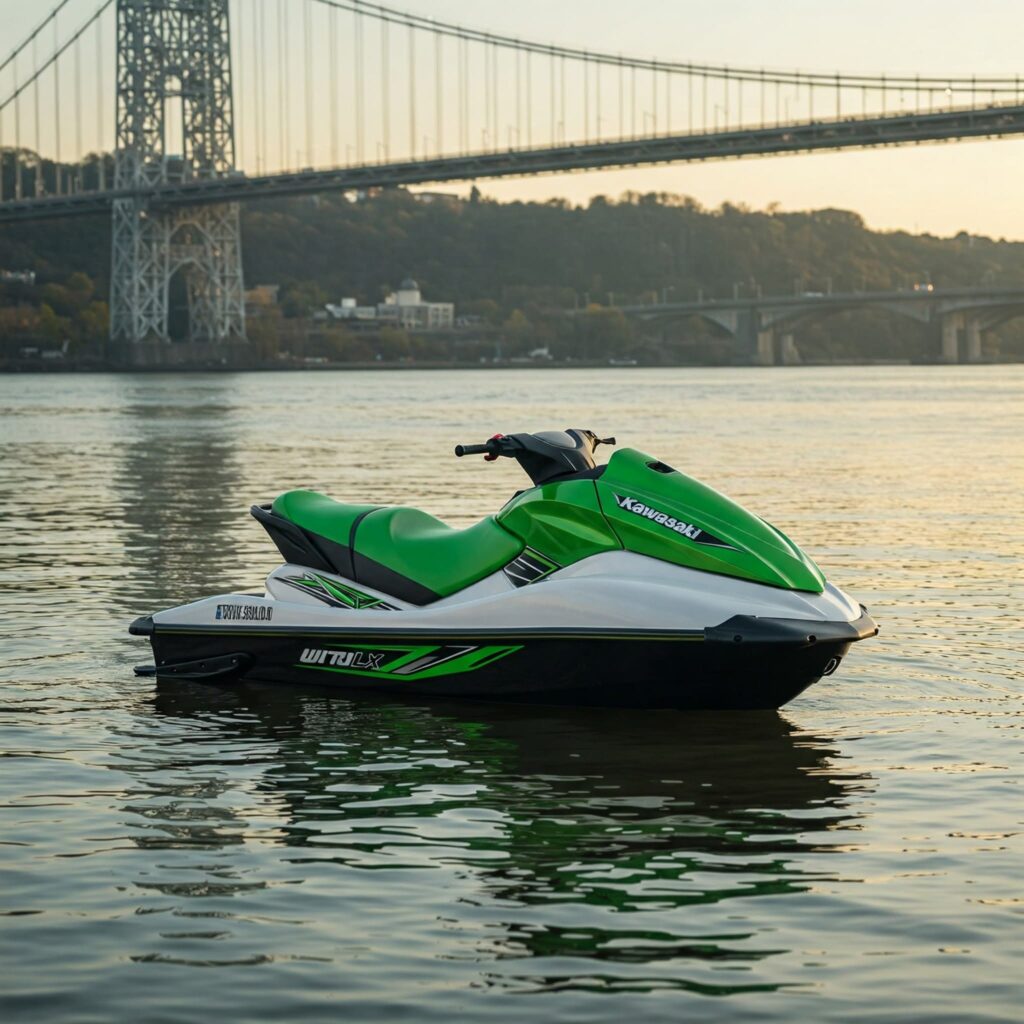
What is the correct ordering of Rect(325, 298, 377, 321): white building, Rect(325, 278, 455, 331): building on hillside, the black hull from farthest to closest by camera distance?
Rect(325, 298, 377, 321): white building < Rect(325, 278, 455, 331): building on hillside < the black hull

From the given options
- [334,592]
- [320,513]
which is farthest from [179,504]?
[334,592]

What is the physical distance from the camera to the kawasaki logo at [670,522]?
21.3 feet

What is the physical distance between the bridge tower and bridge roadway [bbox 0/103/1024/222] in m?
6.45

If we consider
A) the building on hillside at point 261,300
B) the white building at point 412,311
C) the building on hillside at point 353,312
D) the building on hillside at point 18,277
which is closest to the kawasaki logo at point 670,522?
the building on hillside at point 18,277

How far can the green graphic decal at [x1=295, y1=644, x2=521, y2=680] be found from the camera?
6938mm

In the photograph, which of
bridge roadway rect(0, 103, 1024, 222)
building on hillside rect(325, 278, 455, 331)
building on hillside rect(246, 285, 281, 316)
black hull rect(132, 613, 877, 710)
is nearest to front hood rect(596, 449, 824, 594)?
black hull rect(132, 613, 877, 710)

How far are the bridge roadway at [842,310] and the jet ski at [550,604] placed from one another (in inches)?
3875

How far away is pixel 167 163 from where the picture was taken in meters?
94.7

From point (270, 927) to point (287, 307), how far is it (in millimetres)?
131902

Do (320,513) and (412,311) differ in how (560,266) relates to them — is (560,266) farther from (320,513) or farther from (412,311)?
(320,513)

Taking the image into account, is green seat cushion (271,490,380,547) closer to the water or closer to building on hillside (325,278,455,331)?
the water

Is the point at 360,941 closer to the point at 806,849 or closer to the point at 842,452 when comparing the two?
the point at 806,849

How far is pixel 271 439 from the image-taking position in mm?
31797

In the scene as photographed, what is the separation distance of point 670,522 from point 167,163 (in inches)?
3607
